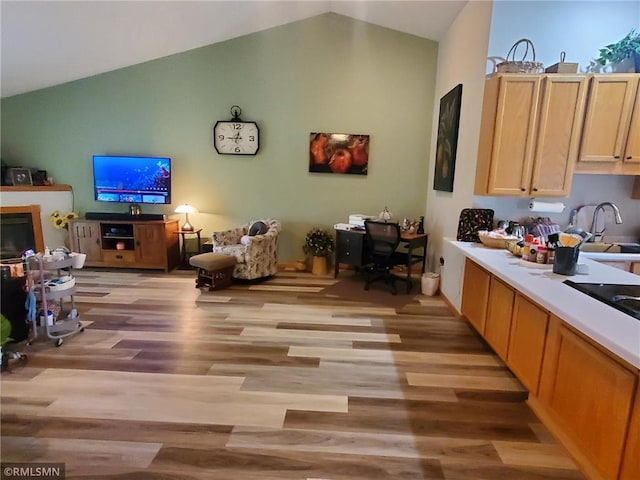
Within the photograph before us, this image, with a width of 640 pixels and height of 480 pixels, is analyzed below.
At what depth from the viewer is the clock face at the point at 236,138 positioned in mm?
5020

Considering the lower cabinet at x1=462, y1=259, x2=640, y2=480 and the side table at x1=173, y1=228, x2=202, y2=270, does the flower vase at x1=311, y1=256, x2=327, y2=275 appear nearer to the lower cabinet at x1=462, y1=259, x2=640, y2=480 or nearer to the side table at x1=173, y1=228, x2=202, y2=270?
the side table at x1=173, y1=228, x2=202, y2=270

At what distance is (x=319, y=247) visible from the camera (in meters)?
4.99

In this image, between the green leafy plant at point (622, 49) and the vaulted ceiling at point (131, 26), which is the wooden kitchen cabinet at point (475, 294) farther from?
the vaulted ceiling at point (131, 26)

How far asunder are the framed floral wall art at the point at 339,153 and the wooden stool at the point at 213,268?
6.10 feet

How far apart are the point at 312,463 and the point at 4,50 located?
5089mm

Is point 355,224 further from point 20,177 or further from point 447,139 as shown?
point 20,177

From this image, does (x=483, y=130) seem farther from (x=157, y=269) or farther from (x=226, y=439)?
(x=157, y=269)

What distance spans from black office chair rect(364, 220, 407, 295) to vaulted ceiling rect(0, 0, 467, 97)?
2.49 meters

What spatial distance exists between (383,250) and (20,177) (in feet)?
16.7

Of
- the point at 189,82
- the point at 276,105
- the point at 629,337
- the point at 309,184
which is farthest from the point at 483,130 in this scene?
the point at 189,82

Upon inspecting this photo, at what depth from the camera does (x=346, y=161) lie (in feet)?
16.5

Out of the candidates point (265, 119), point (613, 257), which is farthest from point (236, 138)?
point (613, 257)

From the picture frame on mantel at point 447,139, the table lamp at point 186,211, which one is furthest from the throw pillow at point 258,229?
the picture frame on mantel at point 447,139

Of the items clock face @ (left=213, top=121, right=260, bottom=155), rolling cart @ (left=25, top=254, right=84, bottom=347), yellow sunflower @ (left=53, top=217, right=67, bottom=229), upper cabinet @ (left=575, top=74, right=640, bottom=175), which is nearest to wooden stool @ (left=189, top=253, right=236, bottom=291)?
rolling cart @ (left=25, top=254, right=84, bottom=347)
